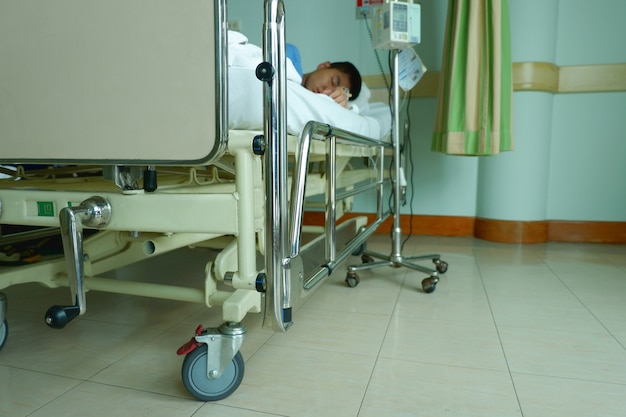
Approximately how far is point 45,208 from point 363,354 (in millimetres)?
878

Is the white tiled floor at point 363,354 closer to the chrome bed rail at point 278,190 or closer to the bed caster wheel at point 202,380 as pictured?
the bed caster wheel at point 202,380

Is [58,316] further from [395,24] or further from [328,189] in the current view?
[395,24]

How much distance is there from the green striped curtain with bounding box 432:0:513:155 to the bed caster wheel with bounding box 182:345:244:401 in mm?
1740

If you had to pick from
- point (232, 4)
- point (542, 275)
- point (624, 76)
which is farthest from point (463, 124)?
point (232, 4)

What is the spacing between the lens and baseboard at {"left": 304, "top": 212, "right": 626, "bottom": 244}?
9.34 feet

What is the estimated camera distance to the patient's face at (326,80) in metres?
2.32

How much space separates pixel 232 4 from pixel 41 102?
2823 mm

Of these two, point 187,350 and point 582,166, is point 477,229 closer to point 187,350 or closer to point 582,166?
point 582,166

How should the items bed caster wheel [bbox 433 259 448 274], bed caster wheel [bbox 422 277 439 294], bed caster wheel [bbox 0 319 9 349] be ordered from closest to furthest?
bed caster wheel [bbox 0 319 9 349]
bed caster wheel [bbox 422 277 439 294]
bed caster wheel [bbox 433 259 448 274]

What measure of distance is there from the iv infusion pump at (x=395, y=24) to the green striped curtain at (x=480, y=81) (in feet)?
1.48

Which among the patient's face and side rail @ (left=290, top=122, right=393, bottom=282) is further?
the patient's face

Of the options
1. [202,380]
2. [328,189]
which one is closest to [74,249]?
[202,380]

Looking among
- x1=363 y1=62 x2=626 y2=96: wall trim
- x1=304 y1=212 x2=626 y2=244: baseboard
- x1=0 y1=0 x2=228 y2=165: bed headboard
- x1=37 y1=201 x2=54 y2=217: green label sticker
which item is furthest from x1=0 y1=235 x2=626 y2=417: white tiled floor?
x1=363 y1=62 x2=626 y2=96: wall trim

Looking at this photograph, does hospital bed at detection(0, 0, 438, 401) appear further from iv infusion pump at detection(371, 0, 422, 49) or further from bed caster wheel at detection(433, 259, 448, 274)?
bed caster wheel at detection(433, 259, 448, 274)
